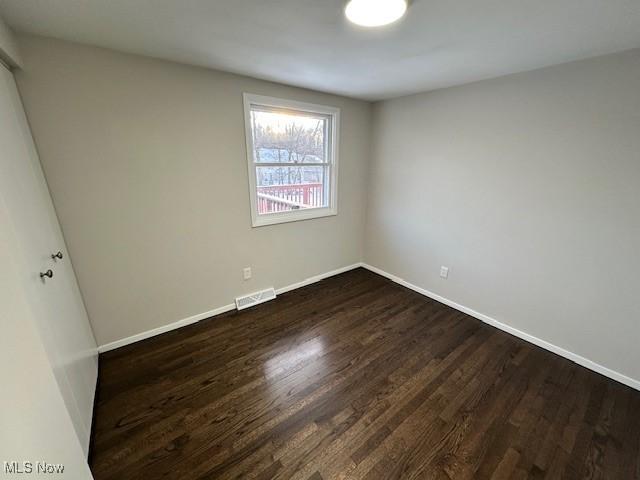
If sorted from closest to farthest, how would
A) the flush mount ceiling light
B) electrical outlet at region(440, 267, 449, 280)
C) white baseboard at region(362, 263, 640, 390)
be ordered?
1. the flush mount ceiling light
2. white baseboard at region(362, 263, 640, 390)
3. electrical outlet at region(440, 267, 449, 280)

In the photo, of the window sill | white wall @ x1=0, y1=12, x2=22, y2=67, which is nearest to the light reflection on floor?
the window sill

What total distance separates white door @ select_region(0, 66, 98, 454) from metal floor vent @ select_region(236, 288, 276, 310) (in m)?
1.21

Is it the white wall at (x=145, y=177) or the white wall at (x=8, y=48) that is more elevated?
the white wall at (x=8, y=48)

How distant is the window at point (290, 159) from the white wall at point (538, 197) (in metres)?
0.85

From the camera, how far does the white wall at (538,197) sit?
1707 mm

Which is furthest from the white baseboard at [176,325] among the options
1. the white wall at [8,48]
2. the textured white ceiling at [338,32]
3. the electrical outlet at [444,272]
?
the textured white ceiling at [338,32]

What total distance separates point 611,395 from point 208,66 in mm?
3763

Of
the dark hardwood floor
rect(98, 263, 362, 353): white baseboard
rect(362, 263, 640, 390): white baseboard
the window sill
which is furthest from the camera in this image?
the window sill

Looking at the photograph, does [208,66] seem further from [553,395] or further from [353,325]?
[553,395]

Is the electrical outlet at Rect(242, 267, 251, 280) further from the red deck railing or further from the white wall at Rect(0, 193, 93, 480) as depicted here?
the white wall at Rect(0, 193, 93, 480)

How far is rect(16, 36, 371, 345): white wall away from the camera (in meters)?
1.62

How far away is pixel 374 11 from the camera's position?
1163 millimetres

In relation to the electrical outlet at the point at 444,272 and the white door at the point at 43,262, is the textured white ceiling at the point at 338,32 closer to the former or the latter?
the white door at the point at 43,262

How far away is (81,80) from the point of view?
163 cm
